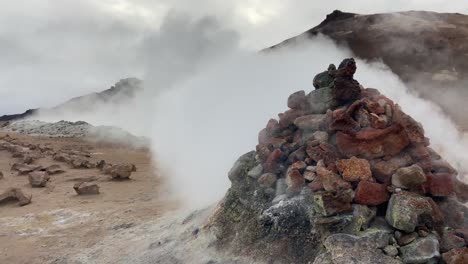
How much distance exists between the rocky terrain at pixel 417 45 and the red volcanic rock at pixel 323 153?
12.4 meters

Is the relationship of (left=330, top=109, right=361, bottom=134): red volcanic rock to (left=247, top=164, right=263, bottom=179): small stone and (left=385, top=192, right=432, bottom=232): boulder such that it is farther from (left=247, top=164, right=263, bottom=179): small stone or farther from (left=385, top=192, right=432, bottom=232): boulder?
(left=247, top=164, right=263, bottom=179): small stone

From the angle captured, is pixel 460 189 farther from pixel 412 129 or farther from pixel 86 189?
pixel 86 189

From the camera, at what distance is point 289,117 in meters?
4.46

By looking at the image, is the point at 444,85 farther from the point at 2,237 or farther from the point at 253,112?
the point at 2,237

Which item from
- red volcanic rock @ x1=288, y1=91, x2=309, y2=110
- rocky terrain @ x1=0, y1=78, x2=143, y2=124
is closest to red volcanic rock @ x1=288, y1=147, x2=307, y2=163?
red volcanic rock @ x1=288, y1=91, x2=309, y2=110

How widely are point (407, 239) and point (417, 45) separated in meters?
22.9

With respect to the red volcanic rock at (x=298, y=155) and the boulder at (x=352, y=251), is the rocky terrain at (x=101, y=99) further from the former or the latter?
the boulder at (x=352, y=251)

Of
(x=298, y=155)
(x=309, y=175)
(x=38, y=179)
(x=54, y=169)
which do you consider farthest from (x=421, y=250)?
(x=54, y=169)

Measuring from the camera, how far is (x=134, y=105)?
27.7 metres

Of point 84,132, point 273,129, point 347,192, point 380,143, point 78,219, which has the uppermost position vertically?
point 273,129

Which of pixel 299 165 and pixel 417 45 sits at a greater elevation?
pixel 299 165

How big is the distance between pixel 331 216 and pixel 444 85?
1653 centimetres

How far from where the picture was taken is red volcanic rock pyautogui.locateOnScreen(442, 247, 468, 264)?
295cm

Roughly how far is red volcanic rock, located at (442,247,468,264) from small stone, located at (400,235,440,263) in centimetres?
6
